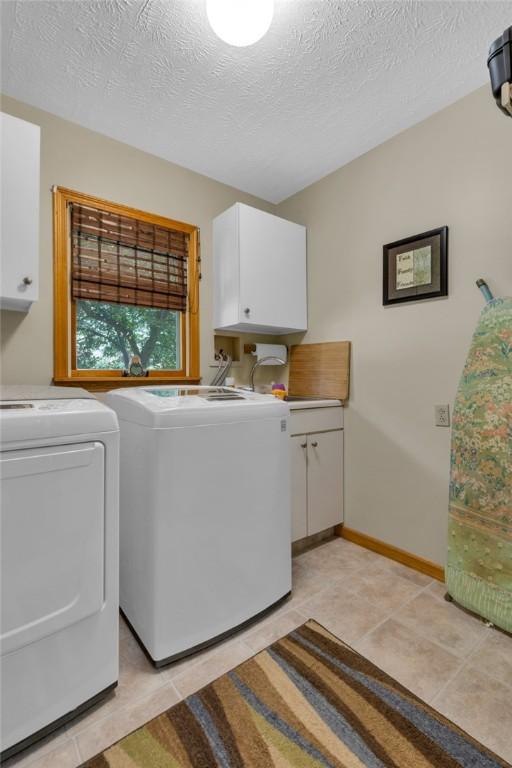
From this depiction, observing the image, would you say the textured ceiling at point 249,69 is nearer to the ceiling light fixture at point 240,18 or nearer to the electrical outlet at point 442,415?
the ceiling light fixture at point 240,18

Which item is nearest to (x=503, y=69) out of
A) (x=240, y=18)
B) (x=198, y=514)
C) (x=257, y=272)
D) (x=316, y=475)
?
(x=240, y=18)

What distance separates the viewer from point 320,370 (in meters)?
2.66

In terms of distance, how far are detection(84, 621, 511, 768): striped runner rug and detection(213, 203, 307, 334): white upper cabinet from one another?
188cm

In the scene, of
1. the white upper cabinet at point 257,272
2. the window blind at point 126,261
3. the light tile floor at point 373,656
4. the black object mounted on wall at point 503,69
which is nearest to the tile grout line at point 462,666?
the light tile floor at point 373,656

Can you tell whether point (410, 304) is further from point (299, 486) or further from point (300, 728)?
point (300, 728)

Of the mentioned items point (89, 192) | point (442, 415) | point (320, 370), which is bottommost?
point (442, 415)

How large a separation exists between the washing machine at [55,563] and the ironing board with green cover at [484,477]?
1.48 meters

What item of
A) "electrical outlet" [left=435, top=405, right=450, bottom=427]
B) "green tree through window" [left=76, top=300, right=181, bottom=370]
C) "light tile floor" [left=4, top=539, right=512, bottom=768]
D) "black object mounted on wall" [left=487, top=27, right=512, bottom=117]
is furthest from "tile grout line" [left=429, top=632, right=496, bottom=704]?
"green tree through window" [left=76, top=300, right=181, bottom=370]

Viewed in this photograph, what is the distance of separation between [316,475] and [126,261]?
71.3 inches

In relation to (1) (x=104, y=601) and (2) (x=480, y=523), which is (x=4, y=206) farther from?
(2) (x=480, y=523)

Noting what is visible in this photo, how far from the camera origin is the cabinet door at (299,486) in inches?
86.9

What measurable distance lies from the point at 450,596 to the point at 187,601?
1.31 m

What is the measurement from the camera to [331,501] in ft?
7.97

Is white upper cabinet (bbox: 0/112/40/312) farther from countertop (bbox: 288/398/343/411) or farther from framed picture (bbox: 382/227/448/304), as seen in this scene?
framed picture (bbox: 382/227/448/304)
